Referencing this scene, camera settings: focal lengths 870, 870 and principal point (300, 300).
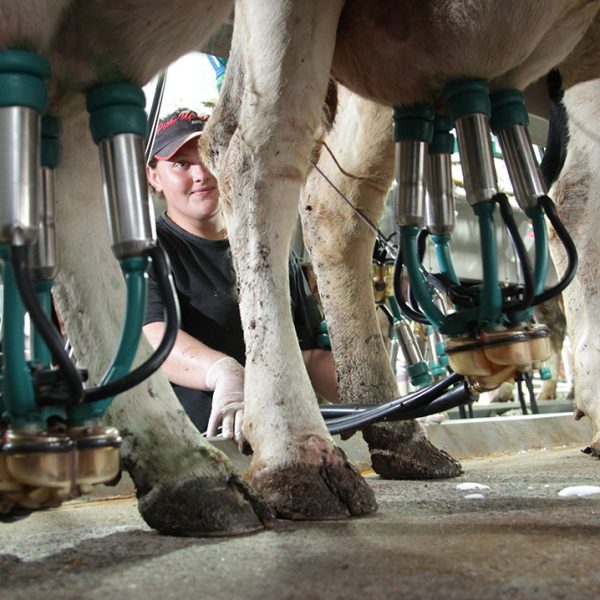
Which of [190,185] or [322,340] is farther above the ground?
[190,185]

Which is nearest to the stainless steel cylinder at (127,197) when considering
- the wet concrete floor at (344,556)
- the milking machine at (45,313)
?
the milking machine at (45,313)

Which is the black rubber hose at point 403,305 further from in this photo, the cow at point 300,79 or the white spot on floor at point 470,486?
the white spot on floor at point 470,486

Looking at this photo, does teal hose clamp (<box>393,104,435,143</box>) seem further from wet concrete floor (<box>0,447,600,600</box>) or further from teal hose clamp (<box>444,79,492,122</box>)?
wet concrete floor (<box>0,447,600,600</box>)

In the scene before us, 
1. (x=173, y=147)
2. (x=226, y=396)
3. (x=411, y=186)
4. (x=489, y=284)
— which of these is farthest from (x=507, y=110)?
(x=173, y=147)

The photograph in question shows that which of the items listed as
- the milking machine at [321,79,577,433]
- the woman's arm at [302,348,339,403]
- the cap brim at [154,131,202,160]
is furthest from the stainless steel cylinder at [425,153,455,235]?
the woman's arm at [302,348,339,403]

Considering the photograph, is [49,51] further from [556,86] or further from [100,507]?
[556,86]

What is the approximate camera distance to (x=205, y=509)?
100 centimetres

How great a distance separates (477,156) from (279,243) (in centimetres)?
33

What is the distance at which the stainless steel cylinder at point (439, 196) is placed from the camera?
51.1 inches

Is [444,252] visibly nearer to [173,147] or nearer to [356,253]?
[356,253]

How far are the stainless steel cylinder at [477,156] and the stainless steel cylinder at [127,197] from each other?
1.62ft

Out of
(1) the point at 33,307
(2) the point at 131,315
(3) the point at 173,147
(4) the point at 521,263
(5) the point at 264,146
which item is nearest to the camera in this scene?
(1) the point at 33,307

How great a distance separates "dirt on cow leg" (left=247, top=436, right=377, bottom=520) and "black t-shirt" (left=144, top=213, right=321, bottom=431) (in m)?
1.19

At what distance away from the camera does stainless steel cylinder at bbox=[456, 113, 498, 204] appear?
1.17 metres
